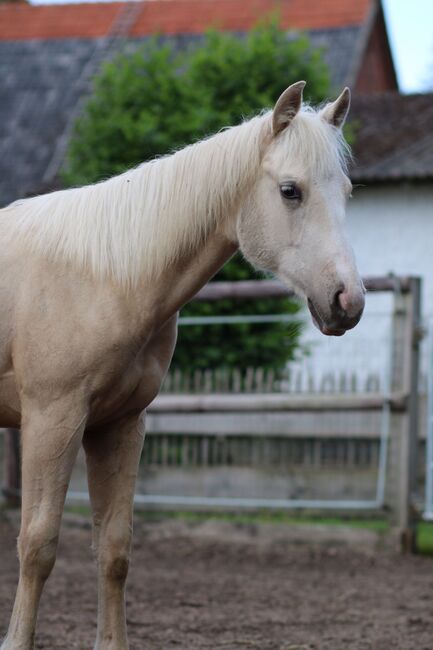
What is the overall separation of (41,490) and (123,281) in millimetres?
803

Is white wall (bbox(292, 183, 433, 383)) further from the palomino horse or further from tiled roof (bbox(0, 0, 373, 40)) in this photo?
the palomino horse

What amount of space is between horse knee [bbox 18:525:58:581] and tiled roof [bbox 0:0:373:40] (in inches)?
735

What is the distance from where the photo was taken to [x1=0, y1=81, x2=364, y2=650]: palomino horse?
11.9ft

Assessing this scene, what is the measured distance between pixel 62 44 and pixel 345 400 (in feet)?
53.0

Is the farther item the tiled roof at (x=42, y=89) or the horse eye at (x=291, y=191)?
the tiled roof at (x=42, y=89)

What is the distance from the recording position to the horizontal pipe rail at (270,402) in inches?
312

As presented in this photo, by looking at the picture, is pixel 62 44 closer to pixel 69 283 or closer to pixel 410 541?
pixel 410 541

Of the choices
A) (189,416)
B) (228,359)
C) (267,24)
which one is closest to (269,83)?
(267,24)

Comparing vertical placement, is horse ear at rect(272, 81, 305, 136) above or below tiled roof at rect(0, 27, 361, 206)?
below

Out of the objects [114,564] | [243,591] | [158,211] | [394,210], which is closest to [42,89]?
[394,210]

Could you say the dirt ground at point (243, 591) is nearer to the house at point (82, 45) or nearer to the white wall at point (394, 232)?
the white wall at point (394, 232)

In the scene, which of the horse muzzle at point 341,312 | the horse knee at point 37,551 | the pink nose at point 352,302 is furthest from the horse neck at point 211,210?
the horse knee at point 37,551

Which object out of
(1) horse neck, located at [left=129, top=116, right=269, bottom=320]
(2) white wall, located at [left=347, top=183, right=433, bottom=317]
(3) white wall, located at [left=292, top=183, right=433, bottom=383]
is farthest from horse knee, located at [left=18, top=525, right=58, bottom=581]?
(2) white wall, located at [left=347, top=183, right=433, bottom=317]

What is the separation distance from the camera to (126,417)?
398 cm
